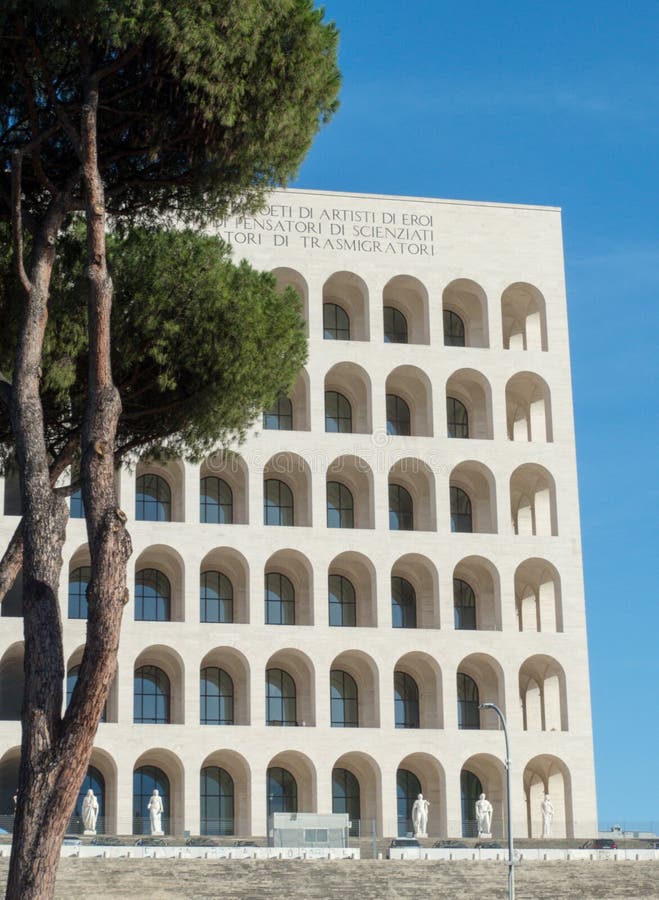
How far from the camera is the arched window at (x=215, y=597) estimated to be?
42.1 metres

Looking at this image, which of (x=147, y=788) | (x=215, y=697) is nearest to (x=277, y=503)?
(x=215, y=697)

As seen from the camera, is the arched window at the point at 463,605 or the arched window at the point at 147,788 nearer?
the arched window at the point at 147,788

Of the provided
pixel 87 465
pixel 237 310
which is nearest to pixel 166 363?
pixel 237 310

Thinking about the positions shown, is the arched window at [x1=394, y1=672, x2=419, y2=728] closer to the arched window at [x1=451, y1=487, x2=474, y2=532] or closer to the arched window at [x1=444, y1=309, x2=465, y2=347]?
the arched window at [x1=451, y1=487, x2=474, y2=532]

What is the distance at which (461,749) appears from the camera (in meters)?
40.9

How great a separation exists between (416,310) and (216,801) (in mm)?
15196

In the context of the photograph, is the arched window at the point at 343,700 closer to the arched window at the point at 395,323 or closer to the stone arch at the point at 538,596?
the stone arch at the point at 538,596

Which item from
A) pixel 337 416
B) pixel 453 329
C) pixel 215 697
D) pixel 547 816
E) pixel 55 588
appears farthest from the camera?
pixel 453 329

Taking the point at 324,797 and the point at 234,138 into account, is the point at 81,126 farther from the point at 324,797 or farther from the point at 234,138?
the point at 324,797

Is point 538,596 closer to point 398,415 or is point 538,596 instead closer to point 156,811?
point 398,415

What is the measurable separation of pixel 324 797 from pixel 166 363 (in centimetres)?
2430

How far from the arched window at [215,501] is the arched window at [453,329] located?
27.1 ft

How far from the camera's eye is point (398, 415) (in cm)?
4497

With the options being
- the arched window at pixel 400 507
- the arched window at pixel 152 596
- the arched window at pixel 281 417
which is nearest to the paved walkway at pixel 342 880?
the arched window at pixel 152 596
